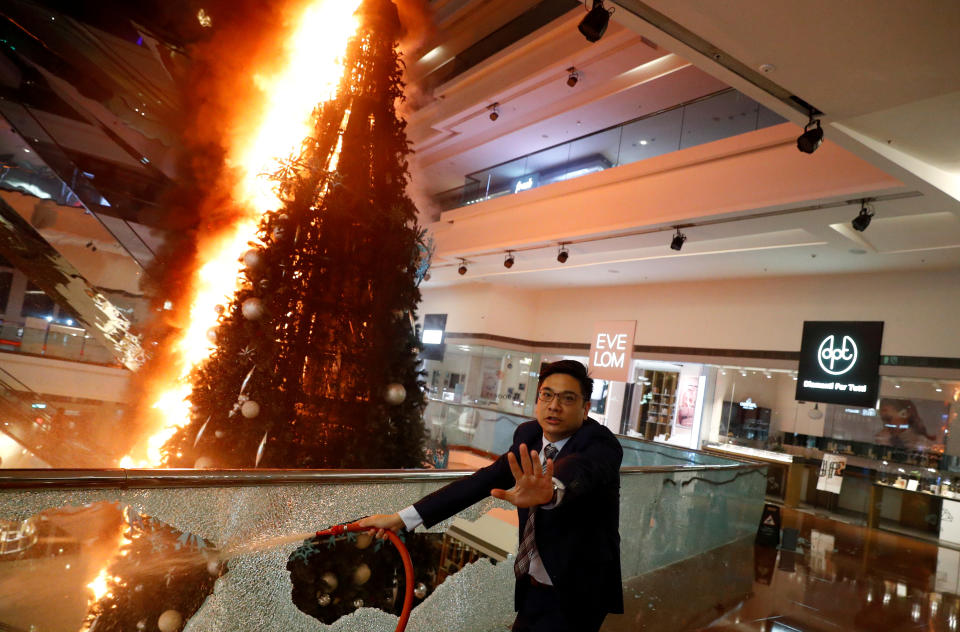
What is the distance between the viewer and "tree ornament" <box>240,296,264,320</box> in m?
3.52

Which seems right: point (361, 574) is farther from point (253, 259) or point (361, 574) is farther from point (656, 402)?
point (656, 402)

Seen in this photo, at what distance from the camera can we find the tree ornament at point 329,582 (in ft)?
7.38

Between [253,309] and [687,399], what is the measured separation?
11718mm

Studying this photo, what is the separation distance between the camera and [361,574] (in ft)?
7.79

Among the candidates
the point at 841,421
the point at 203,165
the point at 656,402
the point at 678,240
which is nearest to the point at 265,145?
the point at 203,165

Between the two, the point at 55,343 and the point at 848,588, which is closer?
the point at 848,588

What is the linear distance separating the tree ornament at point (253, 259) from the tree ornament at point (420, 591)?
207cm

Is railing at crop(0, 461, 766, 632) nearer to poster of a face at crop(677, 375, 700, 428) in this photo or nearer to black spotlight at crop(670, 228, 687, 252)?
black spotlight at crop(670, 228, 687, 252)

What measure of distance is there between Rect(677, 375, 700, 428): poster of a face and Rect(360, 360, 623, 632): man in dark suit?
12247 millimetres

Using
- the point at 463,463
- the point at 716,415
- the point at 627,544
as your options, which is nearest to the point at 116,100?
the point at 627,544

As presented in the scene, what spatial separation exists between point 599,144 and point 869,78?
605 centimetres

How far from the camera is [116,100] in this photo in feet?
22.6

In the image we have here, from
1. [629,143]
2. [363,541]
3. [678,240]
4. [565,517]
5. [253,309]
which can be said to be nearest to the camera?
[565,517]

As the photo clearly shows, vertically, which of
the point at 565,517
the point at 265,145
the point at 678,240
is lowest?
the point at 565,517
